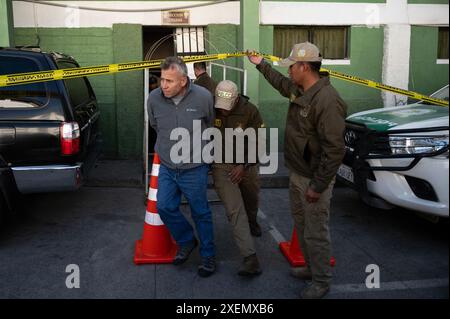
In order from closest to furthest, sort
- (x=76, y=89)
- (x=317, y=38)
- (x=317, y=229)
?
(x=317, y=229)
(x=76, y=89)
(x=317, y=38)

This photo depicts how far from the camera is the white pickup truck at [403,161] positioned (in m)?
4.18

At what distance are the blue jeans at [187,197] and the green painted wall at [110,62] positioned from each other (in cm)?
471

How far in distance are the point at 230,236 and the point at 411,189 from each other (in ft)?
5.99

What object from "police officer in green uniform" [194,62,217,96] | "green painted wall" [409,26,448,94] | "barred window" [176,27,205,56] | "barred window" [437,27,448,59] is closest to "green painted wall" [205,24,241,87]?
"barred window" [176,27,205,56]

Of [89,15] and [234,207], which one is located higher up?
[89,15]

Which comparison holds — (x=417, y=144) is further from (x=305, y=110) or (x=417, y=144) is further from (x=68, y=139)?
(x=68, y=139)

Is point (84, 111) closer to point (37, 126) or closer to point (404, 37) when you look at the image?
point (37, 126)

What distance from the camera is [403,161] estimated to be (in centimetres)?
444

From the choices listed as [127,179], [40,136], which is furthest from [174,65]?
[127,179]

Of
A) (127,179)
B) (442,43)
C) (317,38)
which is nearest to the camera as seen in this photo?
(127,179)

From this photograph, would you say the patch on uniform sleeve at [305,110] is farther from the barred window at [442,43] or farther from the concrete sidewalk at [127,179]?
the barred window at [442,43]

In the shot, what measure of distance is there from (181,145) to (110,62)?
5.18 meters

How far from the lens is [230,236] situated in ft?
16.1

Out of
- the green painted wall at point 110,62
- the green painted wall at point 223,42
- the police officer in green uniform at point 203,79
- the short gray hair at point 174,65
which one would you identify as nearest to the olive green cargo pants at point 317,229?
the short gray hair at point 174,65
